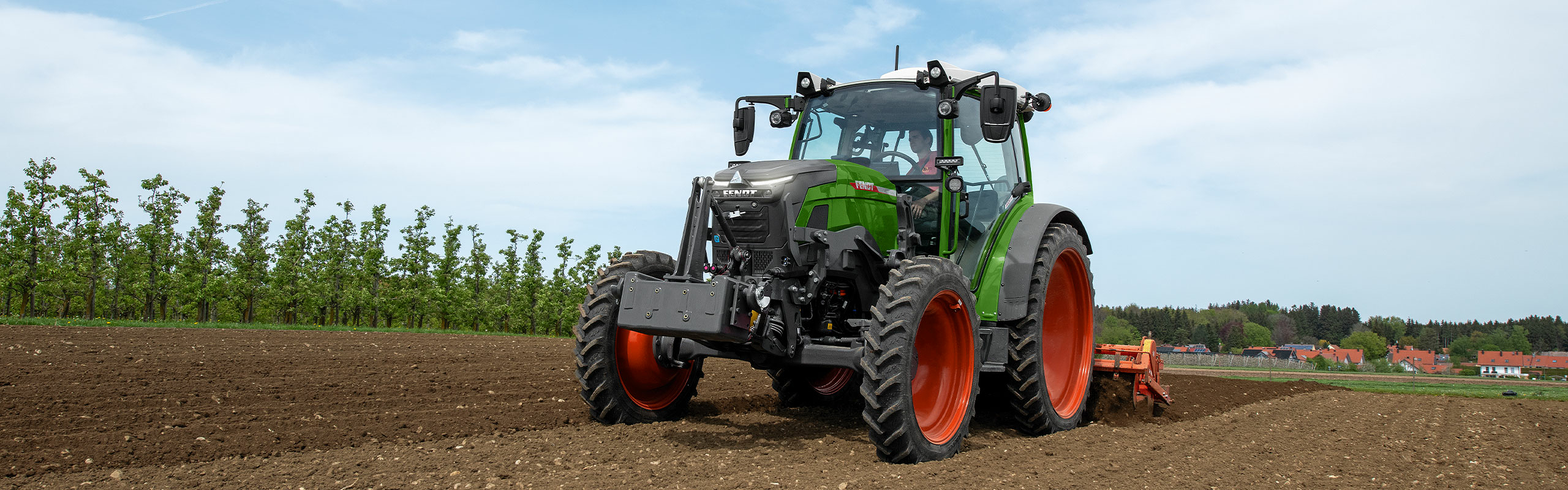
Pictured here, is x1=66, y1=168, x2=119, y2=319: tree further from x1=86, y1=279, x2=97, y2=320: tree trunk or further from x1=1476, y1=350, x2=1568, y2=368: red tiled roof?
x1=1476, y1=350, x2=1568, y2=368: red tiled roof

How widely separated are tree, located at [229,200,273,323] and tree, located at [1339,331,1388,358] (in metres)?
68.4

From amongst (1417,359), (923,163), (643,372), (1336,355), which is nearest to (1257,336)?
(1336,355)

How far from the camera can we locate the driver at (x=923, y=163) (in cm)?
638

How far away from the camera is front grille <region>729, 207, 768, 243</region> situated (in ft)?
17.9

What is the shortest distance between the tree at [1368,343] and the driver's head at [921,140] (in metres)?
72.0

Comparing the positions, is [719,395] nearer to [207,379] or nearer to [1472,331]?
[207,379]

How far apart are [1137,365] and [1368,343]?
82.1 m

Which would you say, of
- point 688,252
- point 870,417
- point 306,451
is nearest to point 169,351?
point 306,451

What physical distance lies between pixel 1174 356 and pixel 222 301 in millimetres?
33841

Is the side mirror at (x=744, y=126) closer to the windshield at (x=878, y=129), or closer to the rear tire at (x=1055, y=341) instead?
the windshield at (x=878, y=129)

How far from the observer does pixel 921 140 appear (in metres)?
6.44

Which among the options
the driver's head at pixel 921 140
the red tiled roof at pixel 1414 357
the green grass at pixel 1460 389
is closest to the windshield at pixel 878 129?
the driver's head at pixel 921 140

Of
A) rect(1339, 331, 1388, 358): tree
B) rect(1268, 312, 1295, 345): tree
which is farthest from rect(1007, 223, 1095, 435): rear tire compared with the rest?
rect(1268, 312, 1295, 345): tree

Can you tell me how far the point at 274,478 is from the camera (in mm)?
4551
